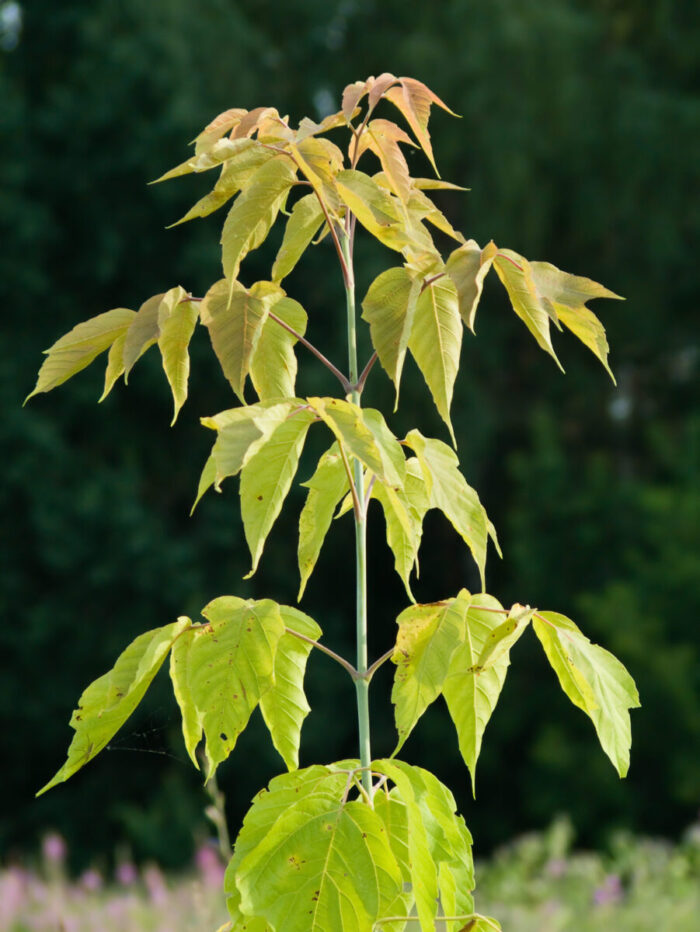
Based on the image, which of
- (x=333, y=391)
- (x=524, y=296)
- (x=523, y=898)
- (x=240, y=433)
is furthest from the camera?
(x=333, y=391)

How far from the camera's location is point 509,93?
598cm

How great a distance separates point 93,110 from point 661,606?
413 cm

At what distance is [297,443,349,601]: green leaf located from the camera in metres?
0.84

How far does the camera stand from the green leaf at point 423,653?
0.78 metres

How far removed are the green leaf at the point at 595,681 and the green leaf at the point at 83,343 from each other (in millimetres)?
403

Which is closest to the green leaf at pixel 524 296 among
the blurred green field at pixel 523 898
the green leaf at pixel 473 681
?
the green leaf at pixel 473 681

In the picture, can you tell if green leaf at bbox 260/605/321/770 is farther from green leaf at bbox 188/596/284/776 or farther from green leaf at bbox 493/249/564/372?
green leaf at bbox 493/249/564/372

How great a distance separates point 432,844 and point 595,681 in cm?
17

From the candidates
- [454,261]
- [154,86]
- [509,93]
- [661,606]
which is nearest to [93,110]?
[154,86]

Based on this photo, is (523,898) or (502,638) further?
(523,898)

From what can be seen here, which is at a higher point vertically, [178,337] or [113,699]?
[178,337]

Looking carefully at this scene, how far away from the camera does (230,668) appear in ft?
2.55

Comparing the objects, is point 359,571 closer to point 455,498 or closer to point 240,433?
point 455,498

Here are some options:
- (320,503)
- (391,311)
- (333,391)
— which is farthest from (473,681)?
(333,391)
